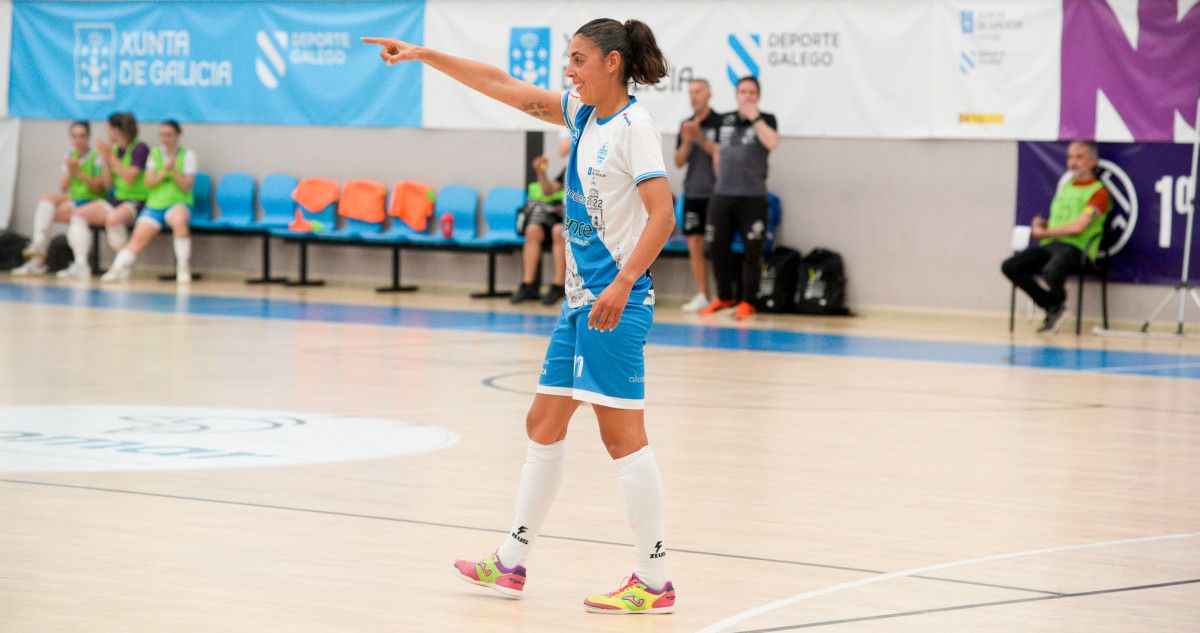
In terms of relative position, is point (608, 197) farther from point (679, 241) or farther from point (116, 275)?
point (116, 275)

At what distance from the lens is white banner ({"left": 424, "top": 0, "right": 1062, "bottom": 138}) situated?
14547 mm

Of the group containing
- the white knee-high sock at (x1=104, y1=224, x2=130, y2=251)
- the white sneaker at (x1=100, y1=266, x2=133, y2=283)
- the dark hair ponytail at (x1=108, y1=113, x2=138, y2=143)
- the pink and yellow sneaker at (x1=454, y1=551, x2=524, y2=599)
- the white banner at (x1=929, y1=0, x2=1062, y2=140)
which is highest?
the white banner at (x1=929, y1=0, x2=1062, y2=140)

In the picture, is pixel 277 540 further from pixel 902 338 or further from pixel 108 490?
pixel 902 338

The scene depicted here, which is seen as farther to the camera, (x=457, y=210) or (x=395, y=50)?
(x=457, y=210)

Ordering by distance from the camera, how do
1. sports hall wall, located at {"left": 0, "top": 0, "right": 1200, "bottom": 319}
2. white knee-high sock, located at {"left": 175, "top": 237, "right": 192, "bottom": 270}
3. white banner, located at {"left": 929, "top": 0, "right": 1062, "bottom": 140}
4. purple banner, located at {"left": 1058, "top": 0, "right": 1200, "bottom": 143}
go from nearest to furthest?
purple banner, located at {"left": 1058, "top": 0, "right": 1200, "bottom": 143} → white banner, located at {"left": 929, "top": 0, "right": 1062, "bottom": 140} → sports hall wall, located at {"left": 0, "top": 0, "right": 1200, "bottom": 319} → white knee-high sock, located at {"left": 175, "top": 237, "right": 192, "bottom": 270}

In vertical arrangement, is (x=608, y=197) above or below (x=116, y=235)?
above

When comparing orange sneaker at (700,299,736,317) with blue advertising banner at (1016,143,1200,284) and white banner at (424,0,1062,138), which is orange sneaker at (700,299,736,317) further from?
blue advertising banner at (1016,143,1200,284)

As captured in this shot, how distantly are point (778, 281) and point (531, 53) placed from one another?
360 cm

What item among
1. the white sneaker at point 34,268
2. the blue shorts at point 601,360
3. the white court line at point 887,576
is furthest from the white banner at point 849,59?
the blue shorts at point 601,360

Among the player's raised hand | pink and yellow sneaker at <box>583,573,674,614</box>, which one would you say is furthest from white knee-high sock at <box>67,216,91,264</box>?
pink and yellow sneaker at <box>583,573,674,614</box>

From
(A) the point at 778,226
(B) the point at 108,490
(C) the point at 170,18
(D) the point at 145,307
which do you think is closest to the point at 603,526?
(B) the point at 108,490

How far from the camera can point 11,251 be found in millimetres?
18344

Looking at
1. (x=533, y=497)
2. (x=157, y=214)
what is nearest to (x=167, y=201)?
(x=157, y=214)

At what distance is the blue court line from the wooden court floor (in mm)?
291
